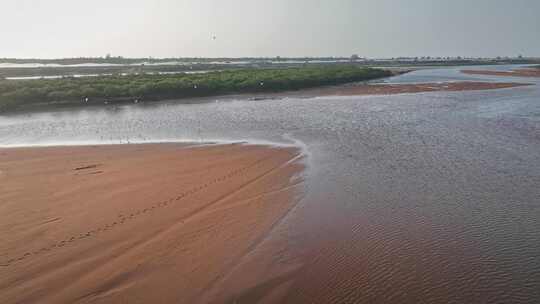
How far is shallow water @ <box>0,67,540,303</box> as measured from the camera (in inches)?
264

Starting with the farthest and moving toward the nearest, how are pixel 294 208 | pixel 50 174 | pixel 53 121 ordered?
pixel 53 121 < pixel 50 174 < pixel 294 208

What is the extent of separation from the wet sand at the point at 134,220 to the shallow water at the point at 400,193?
1.29 meters

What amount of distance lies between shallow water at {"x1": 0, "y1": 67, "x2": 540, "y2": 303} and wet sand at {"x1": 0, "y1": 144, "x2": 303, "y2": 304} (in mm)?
1285

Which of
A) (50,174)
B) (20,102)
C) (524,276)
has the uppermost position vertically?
(20,102)

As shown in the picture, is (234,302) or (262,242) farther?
(262,242)

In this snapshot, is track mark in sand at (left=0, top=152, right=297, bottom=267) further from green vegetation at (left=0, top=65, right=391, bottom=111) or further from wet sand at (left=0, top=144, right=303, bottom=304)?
green vegetation at (left=0, top=65, right=391, bottom=111)

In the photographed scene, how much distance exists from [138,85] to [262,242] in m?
34.1

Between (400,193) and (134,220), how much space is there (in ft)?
23.4

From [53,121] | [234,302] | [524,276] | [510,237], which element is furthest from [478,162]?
[53,121]

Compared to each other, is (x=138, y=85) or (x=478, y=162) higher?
(x=138, y=85)

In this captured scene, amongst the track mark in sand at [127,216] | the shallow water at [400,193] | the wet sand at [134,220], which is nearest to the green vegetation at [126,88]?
the shallow water at [400,193]

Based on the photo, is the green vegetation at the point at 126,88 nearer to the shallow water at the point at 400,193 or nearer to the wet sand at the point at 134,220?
the shallow water at the point at 400,193

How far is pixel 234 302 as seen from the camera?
6.10 m

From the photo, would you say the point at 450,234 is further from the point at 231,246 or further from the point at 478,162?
the point at 478,162
